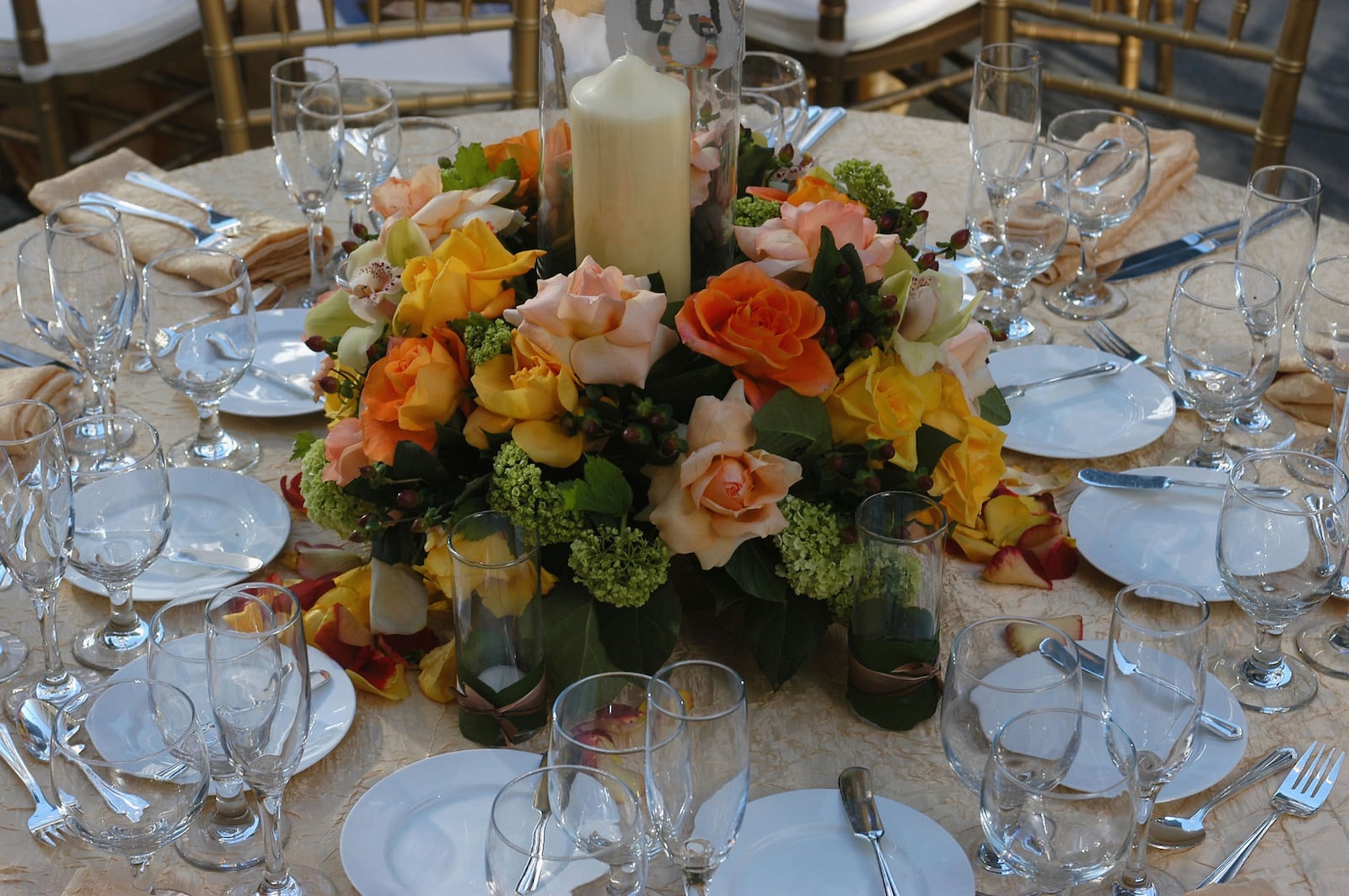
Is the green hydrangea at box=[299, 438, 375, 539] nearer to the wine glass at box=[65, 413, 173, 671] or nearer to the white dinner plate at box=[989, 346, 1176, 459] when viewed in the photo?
the wine glass at box=[65, 413, 173, 671]

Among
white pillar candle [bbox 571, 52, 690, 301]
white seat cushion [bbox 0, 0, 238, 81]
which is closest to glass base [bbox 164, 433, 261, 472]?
white pillar candle [bbox 571, 52, 690, 301]

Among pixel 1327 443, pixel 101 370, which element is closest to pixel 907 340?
pixel 1327 443

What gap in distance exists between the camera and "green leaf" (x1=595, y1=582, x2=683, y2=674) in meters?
1.05

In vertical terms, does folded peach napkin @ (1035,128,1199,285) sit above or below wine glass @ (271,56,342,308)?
below

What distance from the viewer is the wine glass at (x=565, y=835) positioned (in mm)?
784

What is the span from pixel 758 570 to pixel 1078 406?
54cm

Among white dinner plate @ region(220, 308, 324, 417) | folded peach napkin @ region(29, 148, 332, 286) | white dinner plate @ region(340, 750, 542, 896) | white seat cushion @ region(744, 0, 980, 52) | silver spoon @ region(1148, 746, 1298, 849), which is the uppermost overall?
folded peach napkin @ region(29, 148, 332, 286)

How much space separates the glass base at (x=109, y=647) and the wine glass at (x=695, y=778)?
1.63 ft

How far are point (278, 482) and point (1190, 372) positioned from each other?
2.90 feet

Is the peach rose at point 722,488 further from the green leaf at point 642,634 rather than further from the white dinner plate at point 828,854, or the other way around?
the white dinner plate at point 828,854

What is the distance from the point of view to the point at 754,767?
3.37 feet

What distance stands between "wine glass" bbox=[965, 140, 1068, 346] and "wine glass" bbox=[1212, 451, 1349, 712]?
1.35 ft

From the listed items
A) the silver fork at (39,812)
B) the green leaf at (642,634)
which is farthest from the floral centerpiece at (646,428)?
the silver fork at (39,812)

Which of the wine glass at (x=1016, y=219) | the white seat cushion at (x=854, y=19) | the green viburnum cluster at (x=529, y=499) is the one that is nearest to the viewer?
the green viburnum cluster at (x=529, y=499)
